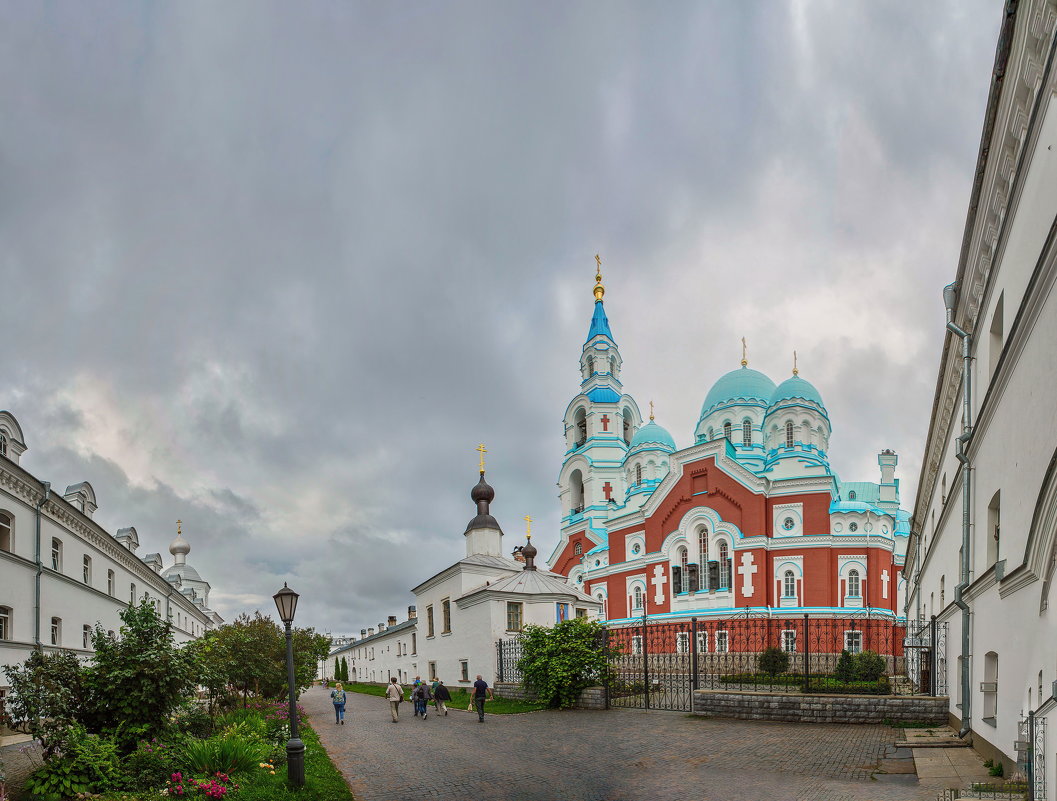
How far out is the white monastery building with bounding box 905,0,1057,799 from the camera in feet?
22.7

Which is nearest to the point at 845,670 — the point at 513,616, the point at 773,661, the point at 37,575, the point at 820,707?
the point at 773,661

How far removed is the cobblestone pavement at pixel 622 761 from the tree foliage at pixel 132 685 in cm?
325

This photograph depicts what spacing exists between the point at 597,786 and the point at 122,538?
30528 mm

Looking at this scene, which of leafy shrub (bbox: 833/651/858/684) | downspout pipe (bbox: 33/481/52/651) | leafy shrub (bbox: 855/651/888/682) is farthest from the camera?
leafy shrub (bbox: 855/651/888/682)

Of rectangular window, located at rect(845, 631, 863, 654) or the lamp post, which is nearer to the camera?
the lamp post

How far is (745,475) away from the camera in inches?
1609

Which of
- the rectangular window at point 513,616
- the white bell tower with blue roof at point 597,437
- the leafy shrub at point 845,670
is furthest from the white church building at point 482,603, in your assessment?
the white bell tower with blue roof at point 597,437

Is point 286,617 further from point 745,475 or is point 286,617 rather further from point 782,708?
point 745,475

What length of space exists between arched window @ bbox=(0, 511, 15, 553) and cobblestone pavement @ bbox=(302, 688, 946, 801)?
9.14 metres

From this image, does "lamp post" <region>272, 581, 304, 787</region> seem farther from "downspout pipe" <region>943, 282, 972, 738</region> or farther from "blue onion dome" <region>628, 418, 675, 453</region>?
"blue onion dome" <region>628, 418, 675, 453</region>

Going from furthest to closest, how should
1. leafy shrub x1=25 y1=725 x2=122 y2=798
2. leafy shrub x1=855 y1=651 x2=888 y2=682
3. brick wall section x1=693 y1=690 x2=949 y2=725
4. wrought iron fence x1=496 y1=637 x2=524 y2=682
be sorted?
wrought iron fence x1=496 y1=637 x2=524 y2=682 < leafy shrub x1=855 y1=651 x2=888 y2=682 < brick wall section x1=693 y1=690 x2=949 y2=725 < leafy shrub x1=25 y1=725 x2=122 y2=798

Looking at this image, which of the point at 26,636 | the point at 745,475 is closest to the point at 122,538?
the point at 26,636

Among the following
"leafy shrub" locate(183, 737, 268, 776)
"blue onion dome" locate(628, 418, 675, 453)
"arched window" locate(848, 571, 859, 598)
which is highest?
"blue onion dome" locate(628, 418, 675, 453)

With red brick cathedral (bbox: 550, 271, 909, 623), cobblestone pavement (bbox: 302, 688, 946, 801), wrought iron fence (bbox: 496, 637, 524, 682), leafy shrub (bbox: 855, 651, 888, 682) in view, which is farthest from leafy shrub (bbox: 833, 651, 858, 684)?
red brick cathedral (bbox: 550, 271, 909, 623)
